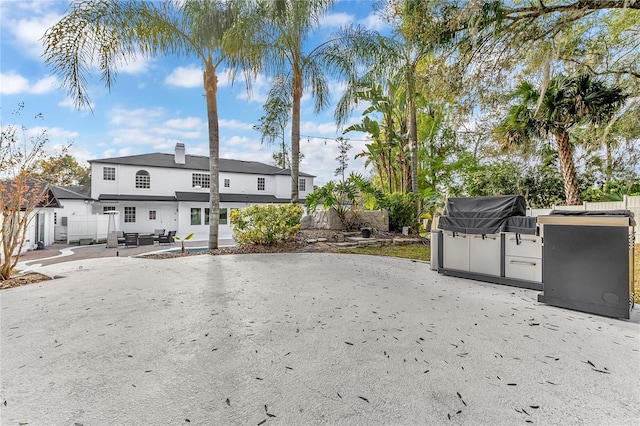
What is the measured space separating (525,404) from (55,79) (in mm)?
9104

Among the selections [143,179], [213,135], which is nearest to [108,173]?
[143,179]

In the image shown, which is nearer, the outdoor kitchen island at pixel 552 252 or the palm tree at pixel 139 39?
the outdoor kitchen island at pixel 552 252

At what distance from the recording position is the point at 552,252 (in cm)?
370

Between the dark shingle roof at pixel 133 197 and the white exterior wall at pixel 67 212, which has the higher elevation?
the dark shingle roof at pixel 133 197

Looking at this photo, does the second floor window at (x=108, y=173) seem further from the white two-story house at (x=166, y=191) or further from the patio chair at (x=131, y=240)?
the patio chair at (x=131, y=240)

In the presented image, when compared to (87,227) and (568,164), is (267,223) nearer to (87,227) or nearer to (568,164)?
(568,164)

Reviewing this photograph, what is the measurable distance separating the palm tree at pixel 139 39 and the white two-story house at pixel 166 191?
12.1 meters

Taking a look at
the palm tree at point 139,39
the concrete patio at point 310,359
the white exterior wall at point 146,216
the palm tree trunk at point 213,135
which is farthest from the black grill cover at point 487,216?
the white exterior wall at point 146,216

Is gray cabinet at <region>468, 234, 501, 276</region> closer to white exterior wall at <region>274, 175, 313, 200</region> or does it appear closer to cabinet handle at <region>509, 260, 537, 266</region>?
cabinet handle at <region>509, 260, 537, 266</region>

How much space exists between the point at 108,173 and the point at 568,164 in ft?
82.7

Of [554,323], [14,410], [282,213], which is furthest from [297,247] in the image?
[14,410]

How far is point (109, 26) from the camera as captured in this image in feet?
22.9

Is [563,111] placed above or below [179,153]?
below

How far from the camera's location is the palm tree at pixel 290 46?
8.31 meters
